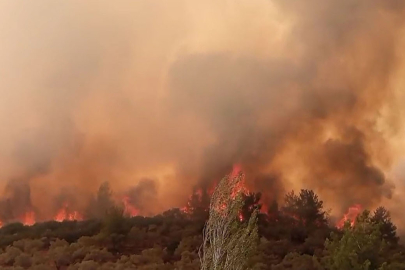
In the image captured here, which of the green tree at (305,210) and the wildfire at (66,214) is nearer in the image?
the green tree at (305,210)

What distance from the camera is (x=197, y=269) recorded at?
33.8m

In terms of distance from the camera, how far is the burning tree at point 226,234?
18.6 metres

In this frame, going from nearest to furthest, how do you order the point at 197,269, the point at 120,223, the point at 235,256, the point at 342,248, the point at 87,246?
the point at 235,256 → the point at 342,248 → the point at 197,269 → the point at 87,246 → the point at 120,223

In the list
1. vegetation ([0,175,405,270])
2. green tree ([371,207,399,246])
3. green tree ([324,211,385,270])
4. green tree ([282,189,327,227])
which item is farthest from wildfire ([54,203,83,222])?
green tree ([324,211,385,270])

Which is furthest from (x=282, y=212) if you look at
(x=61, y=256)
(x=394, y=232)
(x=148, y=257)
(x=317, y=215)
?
(x=61, y=256)

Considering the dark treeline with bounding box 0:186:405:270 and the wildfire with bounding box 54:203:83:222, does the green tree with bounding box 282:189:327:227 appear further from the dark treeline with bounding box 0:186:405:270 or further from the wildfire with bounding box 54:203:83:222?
the wildfire with bounding box 54:203:83:222

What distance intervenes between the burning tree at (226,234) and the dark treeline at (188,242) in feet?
30.1

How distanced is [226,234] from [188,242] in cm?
2290

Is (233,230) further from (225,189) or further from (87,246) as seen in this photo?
(87,246)

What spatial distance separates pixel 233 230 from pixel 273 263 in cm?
1906

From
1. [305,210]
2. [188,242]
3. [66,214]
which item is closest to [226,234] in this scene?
[188,242]

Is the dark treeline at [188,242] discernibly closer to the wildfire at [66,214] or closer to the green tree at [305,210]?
the green tree at [305,210]

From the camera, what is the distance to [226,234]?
62.4 feet

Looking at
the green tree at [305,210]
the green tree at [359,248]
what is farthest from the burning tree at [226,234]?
the green tree at [305,210]
